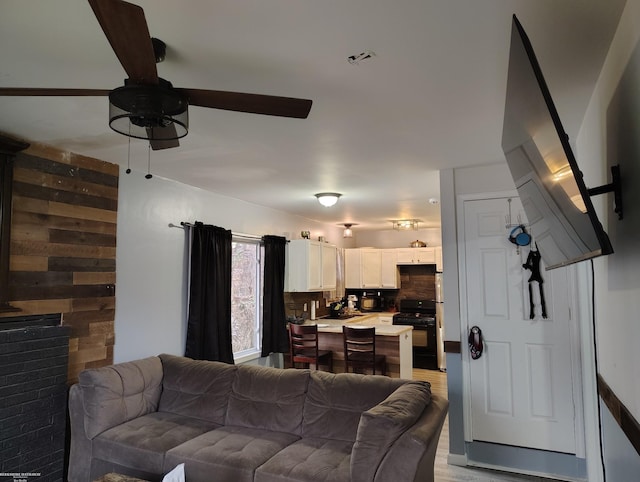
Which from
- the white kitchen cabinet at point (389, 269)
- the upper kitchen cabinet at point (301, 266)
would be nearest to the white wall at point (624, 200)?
the upper kitchen cabinet at point (301, 266)

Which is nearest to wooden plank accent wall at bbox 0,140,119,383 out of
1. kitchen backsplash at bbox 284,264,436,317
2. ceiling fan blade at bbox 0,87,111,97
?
ceiling fan blade at bbox 0,87,111,97

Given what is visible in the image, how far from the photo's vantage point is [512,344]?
3.34 metres

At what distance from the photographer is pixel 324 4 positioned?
4.75 ft

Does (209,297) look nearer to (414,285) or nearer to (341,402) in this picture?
(341,402)

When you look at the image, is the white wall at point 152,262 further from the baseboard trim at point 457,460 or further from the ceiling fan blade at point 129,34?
the baseboard trim at point 457,460

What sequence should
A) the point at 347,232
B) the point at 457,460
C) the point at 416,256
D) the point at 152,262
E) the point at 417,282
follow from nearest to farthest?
the point at 457,460 → the point at 152,262 → the point at 416,256 → the point at 347,232 → the point at 417,282

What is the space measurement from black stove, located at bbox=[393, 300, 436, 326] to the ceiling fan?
5874 millimetres

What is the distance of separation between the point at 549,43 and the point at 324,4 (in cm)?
97

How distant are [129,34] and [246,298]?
4.21m

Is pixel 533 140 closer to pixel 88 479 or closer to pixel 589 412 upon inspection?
pixel 589 412

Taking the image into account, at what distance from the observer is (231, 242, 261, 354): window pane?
5.01m

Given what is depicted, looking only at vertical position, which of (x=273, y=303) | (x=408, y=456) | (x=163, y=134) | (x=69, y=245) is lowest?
(x=408, y=456)

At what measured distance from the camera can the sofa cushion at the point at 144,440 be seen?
2605 millimetres

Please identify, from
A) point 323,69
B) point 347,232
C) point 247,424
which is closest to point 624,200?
point 323,69
